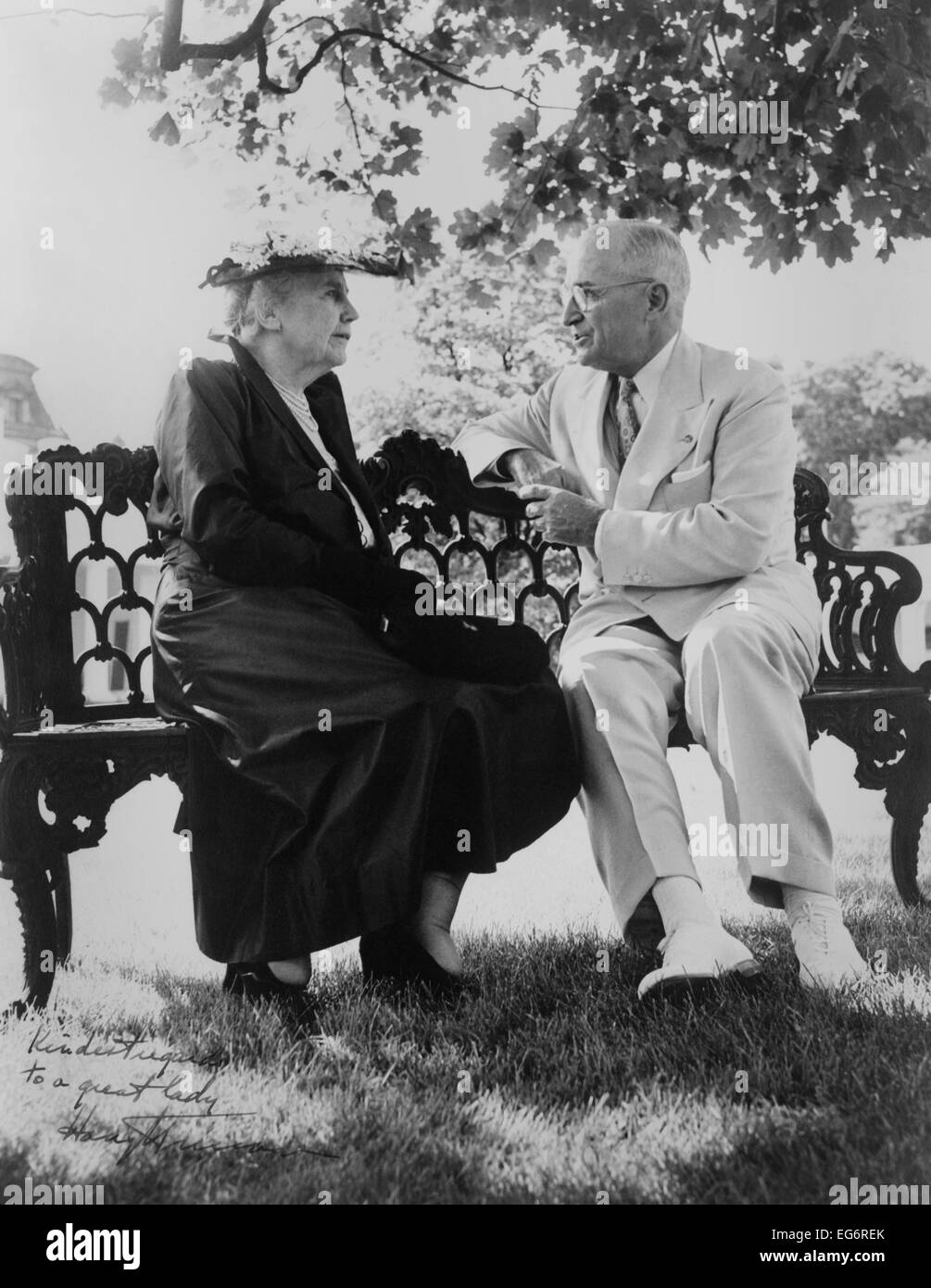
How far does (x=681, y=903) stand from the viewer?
325 cm

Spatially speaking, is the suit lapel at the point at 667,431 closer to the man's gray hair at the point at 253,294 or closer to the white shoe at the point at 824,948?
the man's gray hair at the point at 253,294

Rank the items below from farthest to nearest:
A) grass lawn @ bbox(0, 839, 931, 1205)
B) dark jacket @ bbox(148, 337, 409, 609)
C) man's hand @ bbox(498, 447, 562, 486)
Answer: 1. man's hand @ bbox(498, 447, 562, 486)
2. dark jacket @ bbox(148, 337, 409, 609)
3. grass lawn @ bbox(0, 839, 931, 1205)

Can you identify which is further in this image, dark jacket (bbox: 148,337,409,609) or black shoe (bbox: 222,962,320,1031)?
dark jacket (bbox: 148,337,409,609)

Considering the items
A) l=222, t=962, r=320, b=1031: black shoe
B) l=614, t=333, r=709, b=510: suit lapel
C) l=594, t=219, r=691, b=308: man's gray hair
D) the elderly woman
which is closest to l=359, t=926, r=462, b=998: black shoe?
the elderly woman

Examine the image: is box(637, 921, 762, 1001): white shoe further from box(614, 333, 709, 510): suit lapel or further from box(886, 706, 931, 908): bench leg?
box(614, 333, 709, 510): suit lapel

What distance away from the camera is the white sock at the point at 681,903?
324 cm

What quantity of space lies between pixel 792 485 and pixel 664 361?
449 mm

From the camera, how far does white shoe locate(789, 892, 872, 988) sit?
3227mm

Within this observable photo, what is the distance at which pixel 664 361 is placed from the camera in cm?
362

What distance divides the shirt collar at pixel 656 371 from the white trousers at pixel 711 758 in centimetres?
60

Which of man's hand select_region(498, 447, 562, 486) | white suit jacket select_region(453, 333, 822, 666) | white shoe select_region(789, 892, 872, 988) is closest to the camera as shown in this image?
white shoe select_region(789, 892, 872, 988)

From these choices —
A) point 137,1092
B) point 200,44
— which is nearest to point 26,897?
point 137,1092
